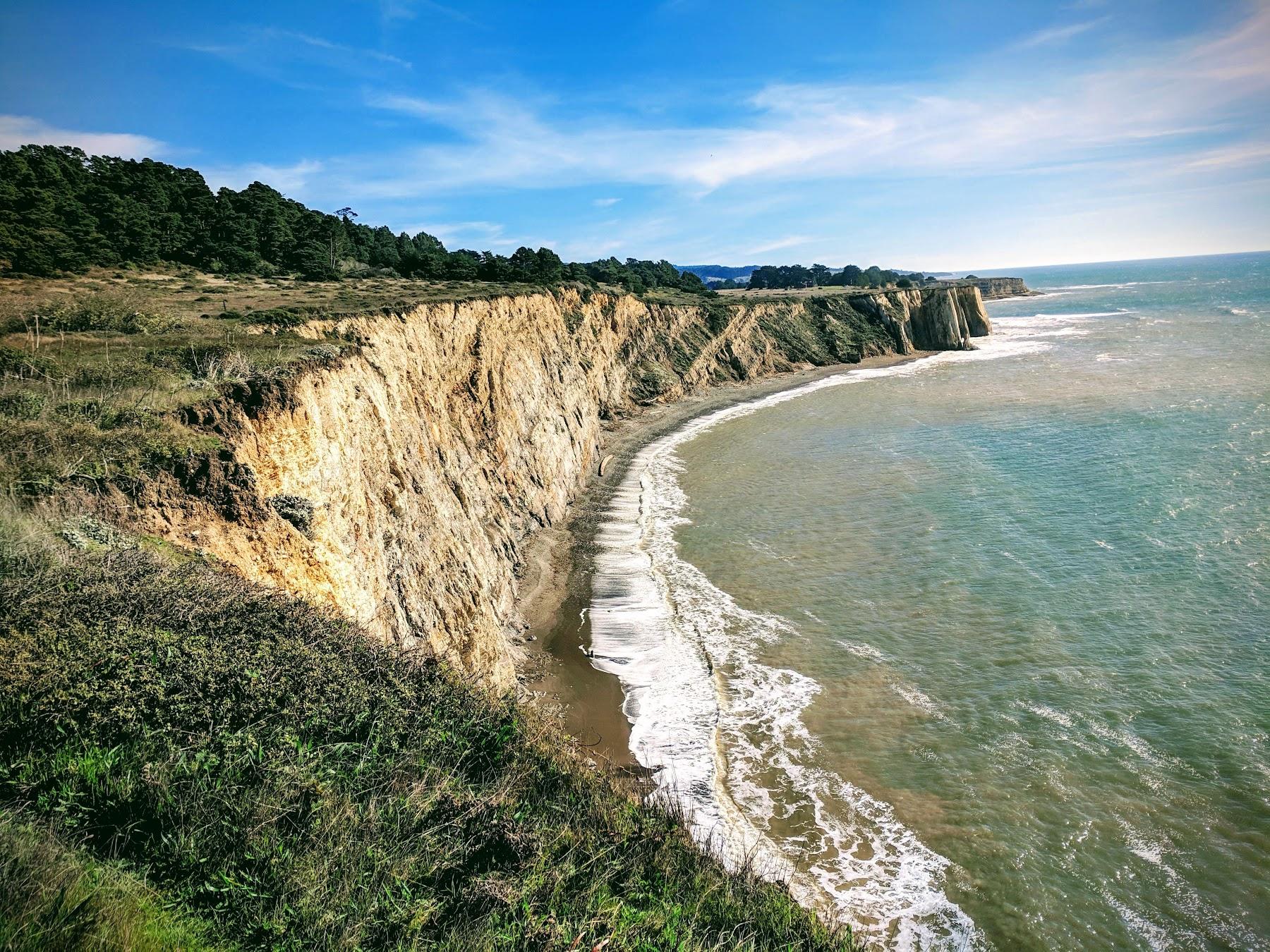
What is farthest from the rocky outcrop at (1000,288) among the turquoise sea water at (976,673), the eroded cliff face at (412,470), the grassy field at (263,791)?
the grassy field at (263,791)

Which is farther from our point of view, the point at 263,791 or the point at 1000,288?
the point at 1000,288

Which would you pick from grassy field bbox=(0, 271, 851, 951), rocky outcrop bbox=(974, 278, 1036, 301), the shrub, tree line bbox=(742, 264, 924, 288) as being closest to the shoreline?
grassy field bbox=(0, 271, 851, 951)

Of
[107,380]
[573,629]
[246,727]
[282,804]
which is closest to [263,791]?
[282,804]

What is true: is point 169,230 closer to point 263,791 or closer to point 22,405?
point 22,405

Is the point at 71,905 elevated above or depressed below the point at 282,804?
above

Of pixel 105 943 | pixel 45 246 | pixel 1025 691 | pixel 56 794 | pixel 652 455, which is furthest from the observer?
pixel 652 455

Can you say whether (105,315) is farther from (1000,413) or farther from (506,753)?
(1000,413)

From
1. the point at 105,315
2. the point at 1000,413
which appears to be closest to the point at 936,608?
the point at 105,315
